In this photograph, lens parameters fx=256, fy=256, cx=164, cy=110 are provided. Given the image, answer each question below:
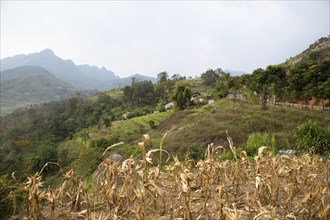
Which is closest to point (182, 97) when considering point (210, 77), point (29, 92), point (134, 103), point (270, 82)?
point (270, 82)

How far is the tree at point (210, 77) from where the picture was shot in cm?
8138

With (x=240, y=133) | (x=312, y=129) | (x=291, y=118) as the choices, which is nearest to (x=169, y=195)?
(x=312, y=129)

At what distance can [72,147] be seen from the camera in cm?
4131

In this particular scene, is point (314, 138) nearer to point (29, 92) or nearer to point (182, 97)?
point (182, 97)

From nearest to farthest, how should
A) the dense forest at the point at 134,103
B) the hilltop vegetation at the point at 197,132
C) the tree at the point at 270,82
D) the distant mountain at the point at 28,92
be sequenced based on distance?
the hilltop vegetation at the point at 197,132, the dense forest at the point at 134,103, the tree at the point at 270,82, the distant mountain at the point at 28,92

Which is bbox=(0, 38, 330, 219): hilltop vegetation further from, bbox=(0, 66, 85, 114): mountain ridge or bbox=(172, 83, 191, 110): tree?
bbox=(0, 66, 85, 114): mountain ridge

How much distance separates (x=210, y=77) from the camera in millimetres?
84000

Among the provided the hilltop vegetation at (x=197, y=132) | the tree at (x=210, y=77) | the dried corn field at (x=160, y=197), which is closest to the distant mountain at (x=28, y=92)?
the hilltop vegetation at (x=197, y=132)

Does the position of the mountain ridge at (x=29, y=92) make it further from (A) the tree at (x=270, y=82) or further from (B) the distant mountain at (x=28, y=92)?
(A) the tree at (x=270, y=82)

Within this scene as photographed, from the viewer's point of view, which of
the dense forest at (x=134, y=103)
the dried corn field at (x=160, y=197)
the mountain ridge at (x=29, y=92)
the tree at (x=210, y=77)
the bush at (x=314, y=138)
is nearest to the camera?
the dried corn field at (x=160, y=197)

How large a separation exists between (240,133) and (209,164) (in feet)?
59.2

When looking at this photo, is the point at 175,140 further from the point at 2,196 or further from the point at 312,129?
the point at 2,196

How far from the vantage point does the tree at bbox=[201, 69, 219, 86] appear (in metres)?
81.4

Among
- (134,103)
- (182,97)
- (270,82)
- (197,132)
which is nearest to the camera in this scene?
(197,132)
